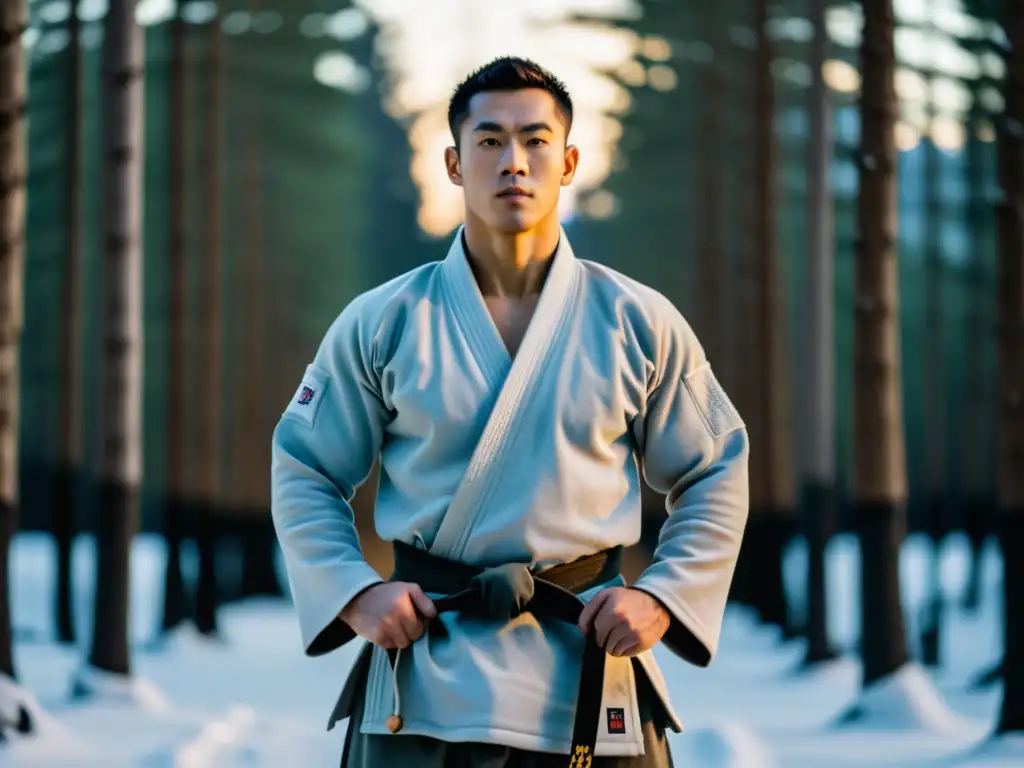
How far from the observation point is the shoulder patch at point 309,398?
10.2 ft

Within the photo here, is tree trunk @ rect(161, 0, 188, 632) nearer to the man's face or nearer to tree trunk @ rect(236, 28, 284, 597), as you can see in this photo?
tree trunk @ rect(236, 28, 284, 597)

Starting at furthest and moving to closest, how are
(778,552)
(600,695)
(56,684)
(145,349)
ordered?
(145,349) < (778,552) < (56,684) < (600,695)

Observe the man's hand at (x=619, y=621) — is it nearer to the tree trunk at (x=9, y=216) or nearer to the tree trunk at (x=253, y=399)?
the tree trunk at (x=9, y=216)

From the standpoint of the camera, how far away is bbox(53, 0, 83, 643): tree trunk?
584 inches

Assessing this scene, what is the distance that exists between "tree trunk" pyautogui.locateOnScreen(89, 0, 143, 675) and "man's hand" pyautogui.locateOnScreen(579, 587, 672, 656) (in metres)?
8.36

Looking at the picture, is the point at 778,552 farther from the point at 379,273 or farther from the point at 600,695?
the point at 379,273

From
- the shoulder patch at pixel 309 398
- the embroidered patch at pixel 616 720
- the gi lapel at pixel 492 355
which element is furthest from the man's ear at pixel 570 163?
the embroidered patch at pixel 616 720

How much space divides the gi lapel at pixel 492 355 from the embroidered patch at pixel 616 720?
44 cm

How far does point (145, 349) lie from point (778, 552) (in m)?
14.2

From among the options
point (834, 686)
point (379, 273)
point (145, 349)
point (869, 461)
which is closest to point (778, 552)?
point (834, 686)

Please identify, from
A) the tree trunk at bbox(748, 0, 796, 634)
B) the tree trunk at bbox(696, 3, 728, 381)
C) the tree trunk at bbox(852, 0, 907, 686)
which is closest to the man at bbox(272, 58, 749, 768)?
the tree trunk at bbox(852, 0, 907, 686)

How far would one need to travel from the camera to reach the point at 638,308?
3.14m

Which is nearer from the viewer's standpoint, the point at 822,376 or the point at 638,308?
the point at 638,308

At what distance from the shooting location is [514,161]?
3.02 metres
